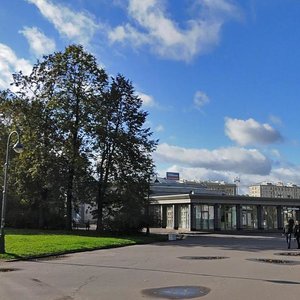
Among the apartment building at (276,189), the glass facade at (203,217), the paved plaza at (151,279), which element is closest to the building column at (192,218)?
the glass facade at (203,217)

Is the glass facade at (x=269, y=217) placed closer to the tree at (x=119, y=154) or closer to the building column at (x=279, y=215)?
the building column at (x=279, y=215)

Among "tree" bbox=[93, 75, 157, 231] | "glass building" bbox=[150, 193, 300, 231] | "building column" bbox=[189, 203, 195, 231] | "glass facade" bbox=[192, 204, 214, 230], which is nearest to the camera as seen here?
"tree" bbox=[93, 75, 157, 231]

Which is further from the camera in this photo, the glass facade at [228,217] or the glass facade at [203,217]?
the glass facade at [228,217]

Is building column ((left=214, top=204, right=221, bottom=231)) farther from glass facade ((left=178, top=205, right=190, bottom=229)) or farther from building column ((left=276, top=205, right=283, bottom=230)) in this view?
building column ((left=276, top=205, right=283, bottom=230))

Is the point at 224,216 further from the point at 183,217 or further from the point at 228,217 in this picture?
the point at 183,217

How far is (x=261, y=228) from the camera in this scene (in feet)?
201

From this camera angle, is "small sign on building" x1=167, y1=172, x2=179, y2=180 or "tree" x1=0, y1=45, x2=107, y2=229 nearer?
"tree" x1=0, y1=45, x2=107, y2=229

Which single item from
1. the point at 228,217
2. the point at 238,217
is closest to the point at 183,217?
the point at 228,217

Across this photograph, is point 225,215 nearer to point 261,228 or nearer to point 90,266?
point 261,228

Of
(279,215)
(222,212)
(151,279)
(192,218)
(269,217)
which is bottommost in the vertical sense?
(151,279)

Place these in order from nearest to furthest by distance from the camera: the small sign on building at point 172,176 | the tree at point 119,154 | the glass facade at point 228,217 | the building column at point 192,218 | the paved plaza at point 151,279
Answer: the paved plaza at point 151,279 → the tree at point 119,154 → the building column at point 192,218 → the glass facade at point 228,217 → the small sign on building at point 172,176

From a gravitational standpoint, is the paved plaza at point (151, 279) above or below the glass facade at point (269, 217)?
below

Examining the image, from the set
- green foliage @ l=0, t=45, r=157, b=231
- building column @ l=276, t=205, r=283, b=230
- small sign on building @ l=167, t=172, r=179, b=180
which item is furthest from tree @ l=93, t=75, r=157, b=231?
small sign on building @ l=167, t=172, r=179, b=180

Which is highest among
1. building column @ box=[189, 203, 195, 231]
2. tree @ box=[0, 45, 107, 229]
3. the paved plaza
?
tree @ box=[0, 45, 107, 229]
